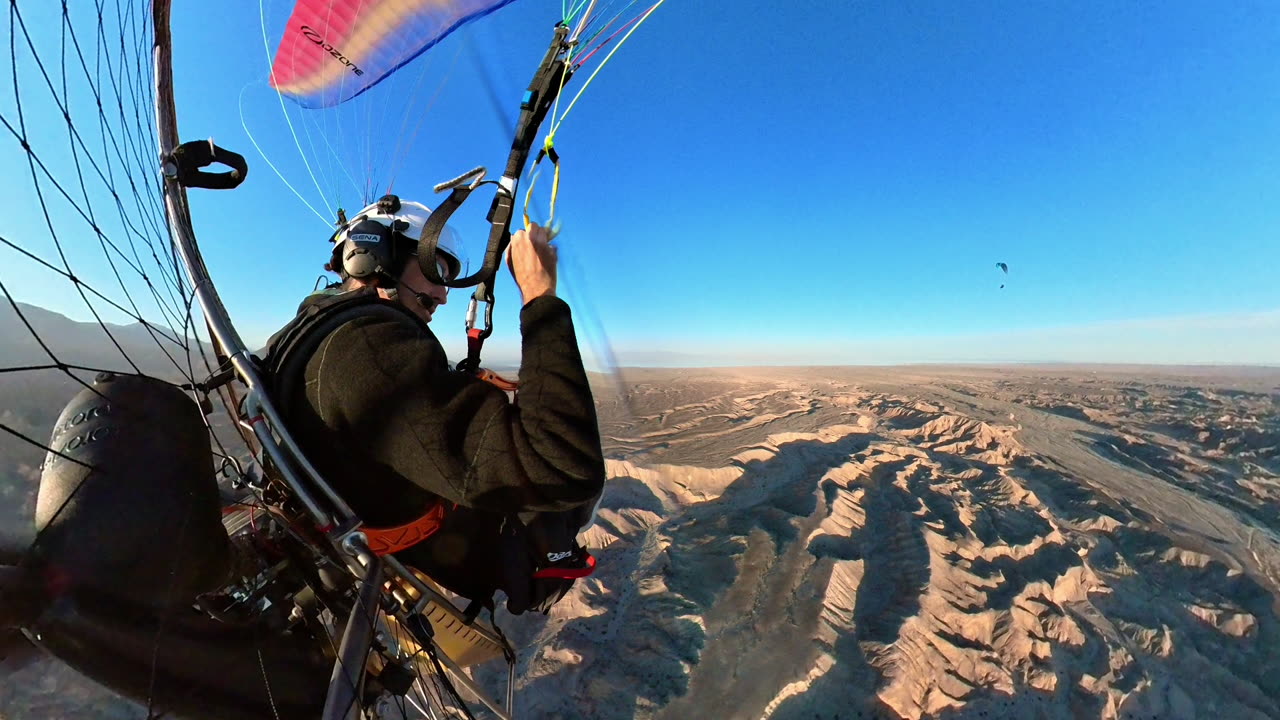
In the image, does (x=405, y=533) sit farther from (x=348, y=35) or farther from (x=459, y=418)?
(x=348, y=35)

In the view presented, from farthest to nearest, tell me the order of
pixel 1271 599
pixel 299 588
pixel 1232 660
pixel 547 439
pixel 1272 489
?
pixel 1272 489 < pixel 1271 599 < pixel 1232 660 < pixel 299 588 < pixel 547 439

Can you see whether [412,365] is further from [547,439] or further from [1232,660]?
[1232,660]

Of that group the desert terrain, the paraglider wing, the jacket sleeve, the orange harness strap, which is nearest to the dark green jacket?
the jacket sleeve

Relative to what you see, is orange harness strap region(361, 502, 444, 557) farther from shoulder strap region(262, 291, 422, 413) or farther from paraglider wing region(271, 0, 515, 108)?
paraglider wing region(271, 0, 515, 108)

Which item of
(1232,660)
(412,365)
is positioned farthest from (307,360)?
(1232,660)

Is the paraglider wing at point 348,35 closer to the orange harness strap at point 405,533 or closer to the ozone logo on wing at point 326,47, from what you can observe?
the ozone logo on wing at point 326,47

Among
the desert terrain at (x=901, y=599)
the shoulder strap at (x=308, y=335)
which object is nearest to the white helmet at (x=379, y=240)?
the shoulder strap at (x=308, y=335)
